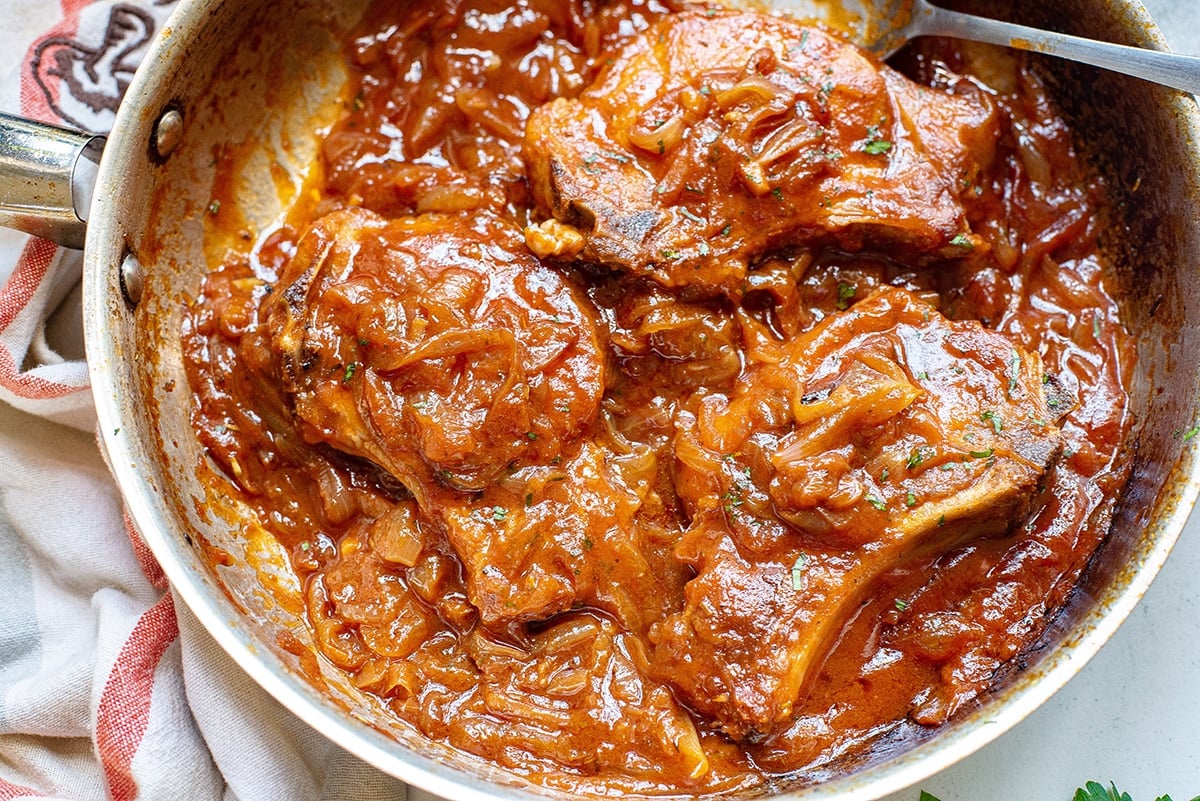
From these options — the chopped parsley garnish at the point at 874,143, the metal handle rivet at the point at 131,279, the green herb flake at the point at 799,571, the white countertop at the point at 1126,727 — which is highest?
the chopped parsley garnish at the point at 874,143

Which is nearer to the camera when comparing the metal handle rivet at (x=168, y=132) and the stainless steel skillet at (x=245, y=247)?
the stainless steel skillet at (x=245, y=247)

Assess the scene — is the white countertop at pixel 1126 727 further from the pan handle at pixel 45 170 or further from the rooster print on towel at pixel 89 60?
the rooster print on towel at pixel 89 60

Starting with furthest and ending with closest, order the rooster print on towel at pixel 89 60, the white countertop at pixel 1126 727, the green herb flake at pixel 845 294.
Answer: the rooster print on towel at pixel 89 60, the white countertop at pixel 1126 727, the green herb flake at pixel 845 294

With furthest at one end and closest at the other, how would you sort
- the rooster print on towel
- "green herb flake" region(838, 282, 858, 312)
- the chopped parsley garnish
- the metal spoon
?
the rooster print on towel
"green herb flake" region(838, 282, 858, 312)
the chopped parsley garnish
the metal spoon

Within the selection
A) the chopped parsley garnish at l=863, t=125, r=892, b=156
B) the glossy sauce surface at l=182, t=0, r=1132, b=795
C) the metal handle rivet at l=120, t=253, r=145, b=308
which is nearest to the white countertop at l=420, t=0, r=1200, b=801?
the glossy sauce surface at l=182, t=0, r=1132, b=795

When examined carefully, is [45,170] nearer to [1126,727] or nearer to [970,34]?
[970,34]

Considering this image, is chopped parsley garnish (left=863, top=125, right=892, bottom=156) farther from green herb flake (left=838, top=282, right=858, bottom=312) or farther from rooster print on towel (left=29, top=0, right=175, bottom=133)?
rooster print on towel (left=29, top=0, right=175, bottom=133)

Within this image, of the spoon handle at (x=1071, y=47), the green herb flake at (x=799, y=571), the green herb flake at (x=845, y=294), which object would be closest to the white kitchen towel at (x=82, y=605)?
the green herb flake at (x=799, y=571)
